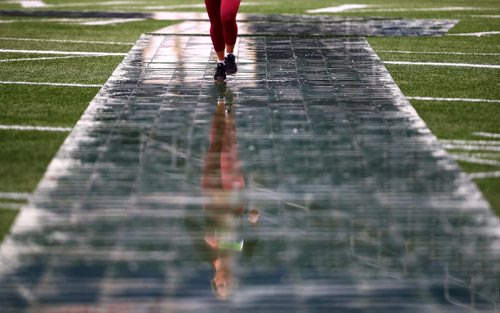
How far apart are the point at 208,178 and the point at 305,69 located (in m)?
5.15

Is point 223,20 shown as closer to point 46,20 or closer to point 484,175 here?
point 484,175

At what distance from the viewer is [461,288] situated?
5086 millimetres

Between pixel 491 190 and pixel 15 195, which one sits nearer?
pixel 15 195

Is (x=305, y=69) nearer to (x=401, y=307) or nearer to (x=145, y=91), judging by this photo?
(x=145, y=91)

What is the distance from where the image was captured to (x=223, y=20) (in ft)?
37.0

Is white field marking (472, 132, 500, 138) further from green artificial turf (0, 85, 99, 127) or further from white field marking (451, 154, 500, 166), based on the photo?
green artificial turf (0, 85, 99, 127)

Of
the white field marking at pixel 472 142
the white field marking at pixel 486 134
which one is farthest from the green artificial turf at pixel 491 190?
the white field marking at pixel 486 134

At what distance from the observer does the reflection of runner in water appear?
544 cm

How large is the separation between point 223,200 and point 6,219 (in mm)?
1331

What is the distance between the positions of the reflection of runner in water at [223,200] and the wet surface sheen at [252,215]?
0.5 inches

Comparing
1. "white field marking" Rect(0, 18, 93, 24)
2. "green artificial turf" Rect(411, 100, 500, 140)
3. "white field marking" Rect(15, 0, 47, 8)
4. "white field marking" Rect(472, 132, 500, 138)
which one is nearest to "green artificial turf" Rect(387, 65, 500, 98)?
"green artificial turf" Rect(411, 100, 500, 140)

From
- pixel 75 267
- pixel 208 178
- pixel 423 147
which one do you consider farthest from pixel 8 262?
pixel 423 147

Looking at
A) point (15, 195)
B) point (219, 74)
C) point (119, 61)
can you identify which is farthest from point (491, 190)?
point (119, 61)

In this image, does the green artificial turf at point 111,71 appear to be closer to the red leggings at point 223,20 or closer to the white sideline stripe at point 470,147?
the white sideline stripe at point 470,147
